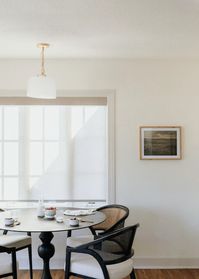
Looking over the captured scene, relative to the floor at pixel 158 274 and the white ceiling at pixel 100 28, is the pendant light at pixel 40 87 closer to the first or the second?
the white ceiling at pixel 100 28

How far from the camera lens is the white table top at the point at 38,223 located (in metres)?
3.17

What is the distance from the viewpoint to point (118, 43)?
12.5 ft

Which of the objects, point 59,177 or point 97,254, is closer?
point 97,254

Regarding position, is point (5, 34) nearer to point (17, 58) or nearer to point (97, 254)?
point (17, 58)

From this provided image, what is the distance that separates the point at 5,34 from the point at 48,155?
5.51 ft

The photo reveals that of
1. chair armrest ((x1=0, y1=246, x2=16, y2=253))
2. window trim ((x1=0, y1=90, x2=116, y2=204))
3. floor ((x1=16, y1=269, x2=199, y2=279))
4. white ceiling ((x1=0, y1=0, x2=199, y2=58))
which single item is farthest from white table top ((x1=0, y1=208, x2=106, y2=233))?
white ceiling ((x1=0, y1=0, x2=199, y2=58))

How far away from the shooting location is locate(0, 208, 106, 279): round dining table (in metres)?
3.18

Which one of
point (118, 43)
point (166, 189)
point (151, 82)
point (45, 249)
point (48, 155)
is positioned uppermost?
point (118, 43)

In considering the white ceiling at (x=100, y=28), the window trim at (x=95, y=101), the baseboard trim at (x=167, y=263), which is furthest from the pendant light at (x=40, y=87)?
the baseboard trim at (x=167, y=263)

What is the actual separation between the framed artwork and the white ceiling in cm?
90

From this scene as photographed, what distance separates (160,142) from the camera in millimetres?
4473

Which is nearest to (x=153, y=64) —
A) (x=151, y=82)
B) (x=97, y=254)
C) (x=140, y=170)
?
(x=151, y=82)

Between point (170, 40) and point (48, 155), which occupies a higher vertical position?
point (170, 40)

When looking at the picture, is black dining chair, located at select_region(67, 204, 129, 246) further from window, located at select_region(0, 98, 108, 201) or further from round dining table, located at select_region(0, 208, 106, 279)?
window, located at select_region(0, 98, 108, 201)
